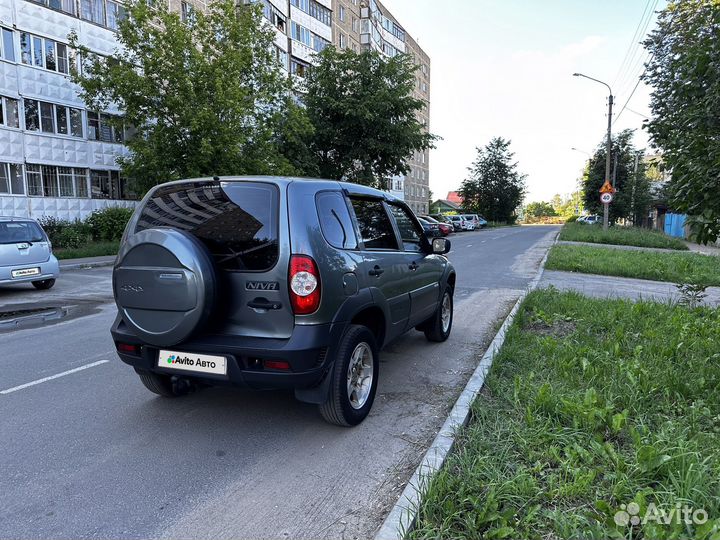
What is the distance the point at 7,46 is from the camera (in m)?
21.3

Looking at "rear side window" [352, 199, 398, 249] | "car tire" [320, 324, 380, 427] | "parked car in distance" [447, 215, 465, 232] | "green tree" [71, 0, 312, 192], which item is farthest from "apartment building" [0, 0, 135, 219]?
"parked car in distance" [447, 215, 465, 232]

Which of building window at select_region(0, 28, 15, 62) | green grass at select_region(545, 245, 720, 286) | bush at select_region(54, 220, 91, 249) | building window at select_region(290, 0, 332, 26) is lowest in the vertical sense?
green grass at select_region(545, 245, 720, 286)

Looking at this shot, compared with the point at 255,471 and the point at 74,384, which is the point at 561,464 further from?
the point at 74,384

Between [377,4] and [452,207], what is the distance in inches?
1924

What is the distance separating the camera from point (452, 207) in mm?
99500

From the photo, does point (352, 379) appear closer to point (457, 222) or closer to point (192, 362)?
point (192, 362)

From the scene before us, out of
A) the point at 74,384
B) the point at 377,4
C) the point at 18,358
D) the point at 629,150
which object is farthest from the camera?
the point at 377,4

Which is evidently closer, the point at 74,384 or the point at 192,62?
the point at 74,384

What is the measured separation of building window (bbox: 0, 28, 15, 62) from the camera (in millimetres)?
21125

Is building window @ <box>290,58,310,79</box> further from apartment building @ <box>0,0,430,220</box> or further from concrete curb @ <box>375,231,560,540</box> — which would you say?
concrete curb @ <box>375,231,560,540</box>

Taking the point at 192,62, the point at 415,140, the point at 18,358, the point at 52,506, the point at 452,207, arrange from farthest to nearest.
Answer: the point at 452,207, the point at 415,140, the point at 192,62, the point at 18,358, the point at 52,506

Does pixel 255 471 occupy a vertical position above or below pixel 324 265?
below

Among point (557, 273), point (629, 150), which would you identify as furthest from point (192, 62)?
point (629, 150)

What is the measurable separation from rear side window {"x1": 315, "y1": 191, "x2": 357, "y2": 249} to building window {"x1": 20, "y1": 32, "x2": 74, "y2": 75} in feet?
82.1
